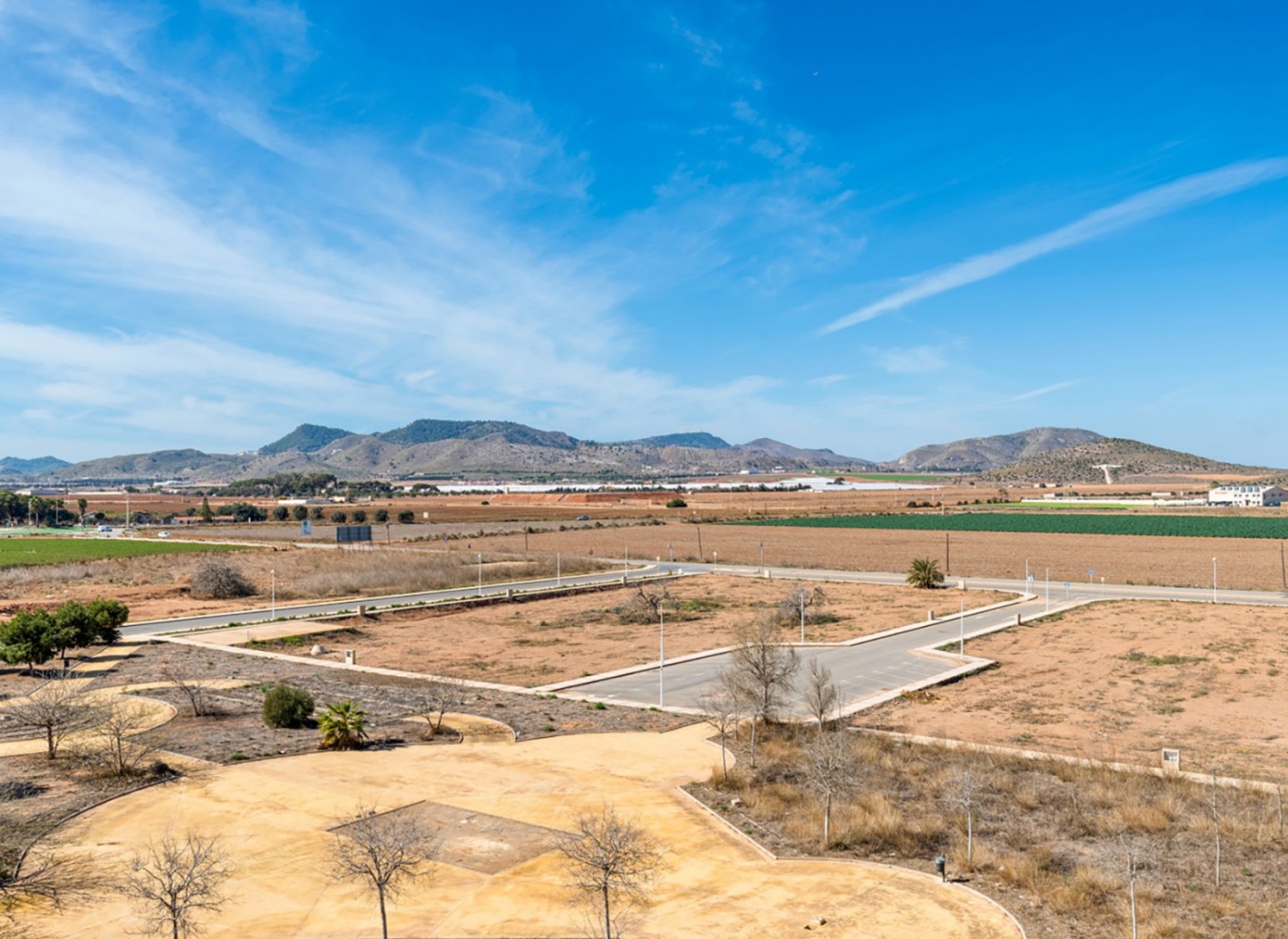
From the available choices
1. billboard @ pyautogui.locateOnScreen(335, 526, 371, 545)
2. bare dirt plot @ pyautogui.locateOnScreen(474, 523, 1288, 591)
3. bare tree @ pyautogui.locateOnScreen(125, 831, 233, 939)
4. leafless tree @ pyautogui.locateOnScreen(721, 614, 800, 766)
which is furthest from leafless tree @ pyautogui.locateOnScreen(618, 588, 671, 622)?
billboard @ pyautogui.locateOnScreen(335, 526, 371, 545)

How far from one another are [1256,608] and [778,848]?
47639 millimetres

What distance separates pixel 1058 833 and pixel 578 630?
31629 millimetres

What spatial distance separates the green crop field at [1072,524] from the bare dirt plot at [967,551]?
573 cm

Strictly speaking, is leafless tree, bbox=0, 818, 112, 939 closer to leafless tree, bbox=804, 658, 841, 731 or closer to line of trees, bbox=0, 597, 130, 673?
leafless tree, bbox=804, 658, 841, 731

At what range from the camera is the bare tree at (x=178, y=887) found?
484 inches

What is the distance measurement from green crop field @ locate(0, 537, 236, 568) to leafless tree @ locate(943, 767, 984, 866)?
3033 inches

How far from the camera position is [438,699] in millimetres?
29547

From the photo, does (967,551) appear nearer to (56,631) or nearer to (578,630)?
(578,630)

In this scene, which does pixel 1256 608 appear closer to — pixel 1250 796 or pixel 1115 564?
pixel 1115 564

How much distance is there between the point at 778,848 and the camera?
17.5 meters

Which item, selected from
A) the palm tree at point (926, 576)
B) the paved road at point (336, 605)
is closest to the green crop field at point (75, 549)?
the paved road at point (336, 605)

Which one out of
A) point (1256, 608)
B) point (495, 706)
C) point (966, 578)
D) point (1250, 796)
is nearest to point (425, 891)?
point (495, 706)

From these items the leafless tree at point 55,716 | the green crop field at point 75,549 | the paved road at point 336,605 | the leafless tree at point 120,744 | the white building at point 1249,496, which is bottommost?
the paved road at point 336,605

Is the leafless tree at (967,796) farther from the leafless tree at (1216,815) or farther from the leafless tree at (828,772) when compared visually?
the leafless tree at (1216,815)
